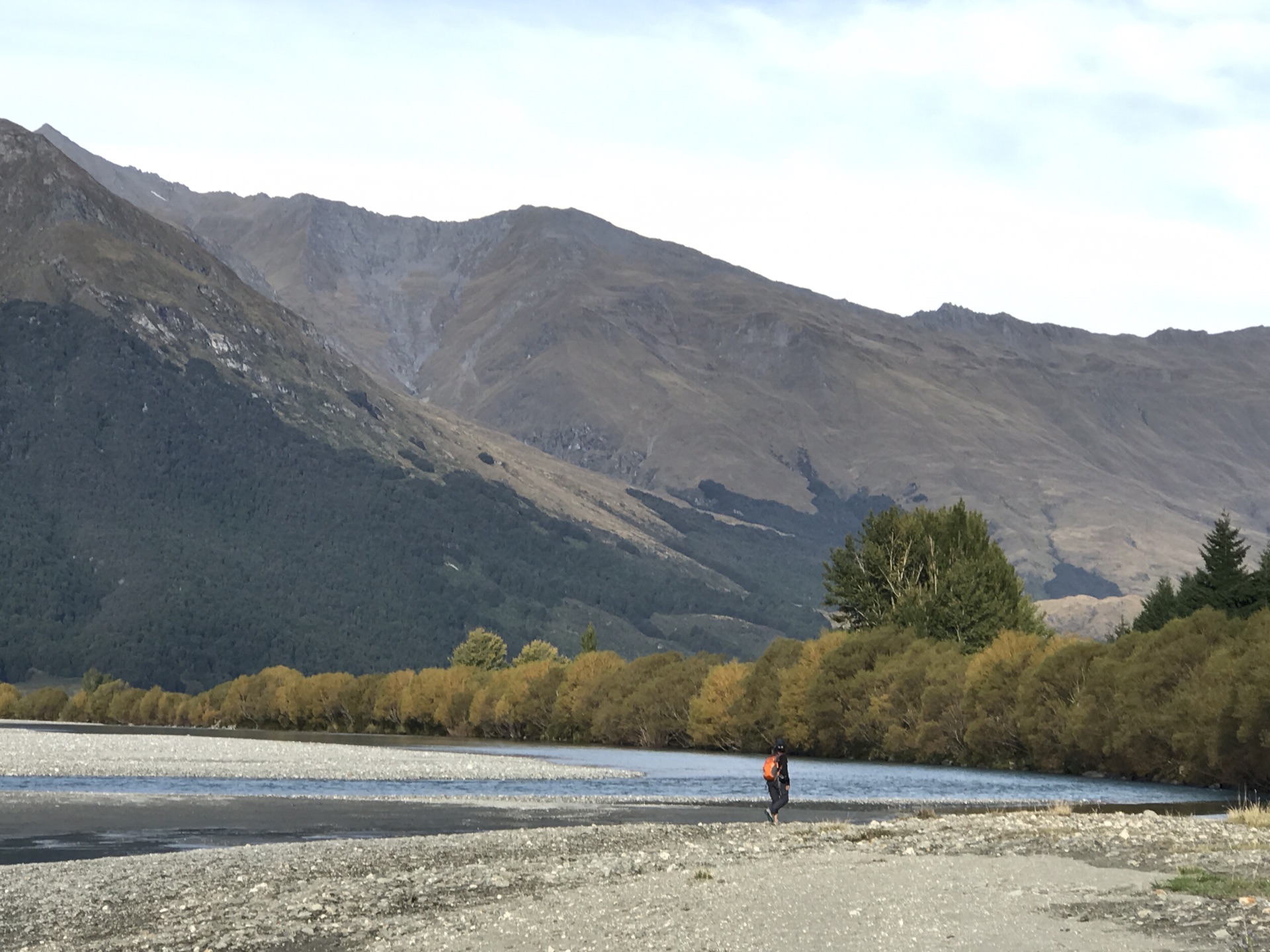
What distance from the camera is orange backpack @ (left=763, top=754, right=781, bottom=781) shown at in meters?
51.1

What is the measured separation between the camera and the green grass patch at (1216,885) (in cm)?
2783

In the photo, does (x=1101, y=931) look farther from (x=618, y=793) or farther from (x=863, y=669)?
(x=863, y=669)

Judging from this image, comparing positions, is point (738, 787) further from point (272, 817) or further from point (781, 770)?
point (781, 770)

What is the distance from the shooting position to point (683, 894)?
3206cm

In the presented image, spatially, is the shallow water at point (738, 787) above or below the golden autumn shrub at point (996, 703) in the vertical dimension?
below

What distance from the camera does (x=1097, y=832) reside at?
41.2 meters

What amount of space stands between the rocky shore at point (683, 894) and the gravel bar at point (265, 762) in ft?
173

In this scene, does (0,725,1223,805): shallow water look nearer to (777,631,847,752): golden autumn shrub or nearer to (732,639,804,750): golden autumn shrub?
(777,631,847,752): golden autumn shrub

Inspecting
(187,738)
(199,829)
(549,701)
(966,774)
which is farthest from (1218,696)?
(187,738)

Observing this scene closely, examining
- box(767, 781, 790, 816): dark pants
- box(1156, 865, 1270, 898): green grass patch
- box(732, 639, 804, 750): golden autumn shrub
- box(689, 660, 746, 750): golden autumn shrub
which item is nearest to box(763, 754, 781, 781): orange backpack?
box(767, 781, 790, 816): dark pants

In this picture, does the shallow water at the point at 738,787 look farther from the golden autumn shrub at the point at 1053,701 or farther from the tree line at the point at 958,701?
the tree line at the point at 958,701

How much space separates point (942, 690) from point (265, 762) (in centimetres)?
5370

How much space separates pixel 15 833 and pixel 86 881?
16372mm

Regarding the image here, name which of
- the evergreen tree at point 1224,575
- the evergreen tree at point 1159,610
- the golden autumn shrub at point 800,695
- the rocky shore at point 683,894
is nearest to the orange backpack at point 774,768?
the rocky shore at point 683,894
